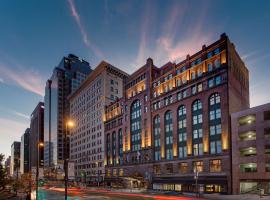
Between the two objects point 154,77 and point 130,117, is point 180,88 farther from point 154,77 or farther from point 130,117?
point 130,117

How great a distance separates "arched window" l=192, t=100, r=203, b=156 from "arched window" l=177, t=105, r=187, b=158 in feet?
10.8

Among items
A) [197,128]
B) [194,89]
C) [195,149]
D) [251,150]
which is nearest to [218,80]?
[194,89]

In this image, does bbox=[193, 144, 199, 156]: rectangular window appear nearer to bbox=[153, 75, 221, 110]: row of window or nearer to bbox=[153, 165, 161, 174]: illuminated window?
bbox=[153, 75, 221, 110]: row of window

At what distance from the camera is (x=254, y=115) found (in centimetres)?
5759

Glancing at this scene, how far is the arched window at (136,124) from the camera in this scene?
92481mm

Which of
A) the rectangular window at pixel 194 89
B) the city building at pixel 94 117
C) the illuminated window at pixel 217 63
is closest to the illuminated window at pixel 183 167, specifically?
the rectangular window at pixel 194 89

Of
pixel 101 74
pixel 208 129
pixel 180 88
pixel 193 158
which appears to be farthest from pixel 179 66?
pixel 101 74

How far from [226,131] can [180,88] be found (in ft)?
62.5

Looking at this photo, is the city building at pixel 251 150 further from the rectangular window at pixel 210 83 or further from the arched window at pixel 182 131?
the arched window at pixel 182 131

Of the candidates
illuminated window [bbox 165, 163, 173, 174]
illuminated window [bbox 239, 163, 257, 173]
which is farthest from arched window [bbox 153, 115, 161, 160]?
illuminated window [bbox 239, 163, 257, 173]

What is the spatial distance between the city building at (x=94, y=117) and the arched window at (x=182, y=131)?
45793 mm

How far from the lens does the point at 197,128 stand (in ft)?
226

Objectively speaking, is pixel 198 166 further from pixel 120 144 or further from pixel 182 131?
pixel 120 144

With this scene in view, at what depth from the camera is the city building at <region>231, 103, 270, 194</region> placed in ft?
178
